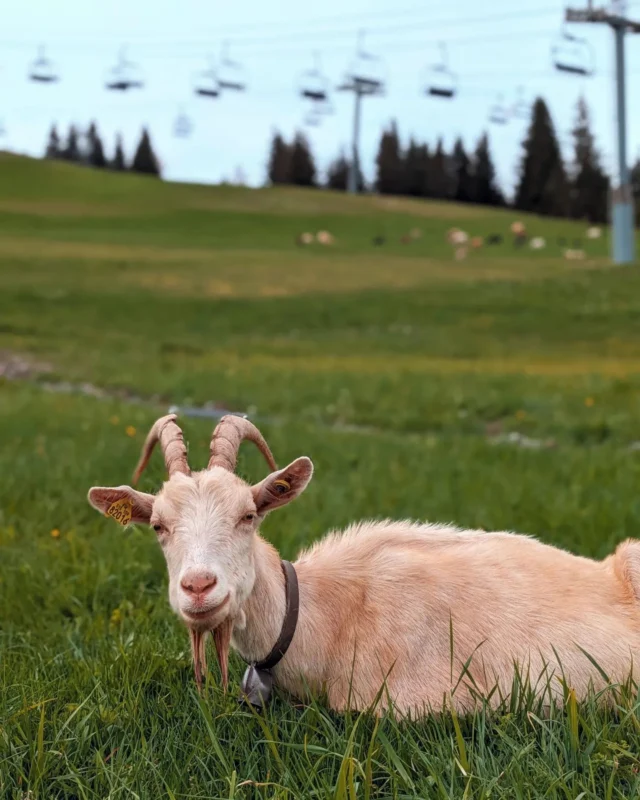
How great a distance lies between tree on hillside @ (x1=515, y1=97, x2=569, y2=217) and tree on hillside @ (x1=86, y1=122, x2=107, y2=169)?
61171mm

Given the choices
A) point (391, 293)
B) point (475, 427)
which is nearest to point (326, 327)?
point (391, 293)

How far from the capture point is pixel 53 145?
136750 millimetres

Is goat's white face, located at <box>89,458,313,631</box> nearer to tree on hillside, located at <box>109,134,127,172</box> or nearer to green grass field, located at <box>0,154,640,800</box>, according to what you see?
green grass field, located at <box>0,154,640,800</box>

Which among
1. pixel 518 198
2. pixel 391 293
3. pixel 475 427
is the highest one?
pixel 518 198

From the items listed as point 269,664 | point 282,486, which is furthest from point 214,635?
point 282,486

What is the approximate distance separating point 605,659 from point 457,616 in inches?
20.3

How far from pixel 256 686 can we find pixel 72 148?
13998 centimetres

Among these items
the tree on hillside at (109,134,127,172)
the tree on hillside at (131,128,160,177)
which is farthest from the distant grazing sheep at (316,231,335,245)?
the tree on hillside at (109,134,127,172)

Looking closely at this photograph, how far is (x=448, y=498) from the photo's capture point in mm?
6633

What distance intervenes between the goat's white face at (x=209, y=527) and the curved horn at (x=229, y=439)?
12cm

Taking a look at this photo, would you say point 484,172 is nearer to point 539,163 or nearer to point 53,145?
point 539,163

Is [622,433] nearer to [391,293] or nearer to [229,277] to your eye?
[391,293]

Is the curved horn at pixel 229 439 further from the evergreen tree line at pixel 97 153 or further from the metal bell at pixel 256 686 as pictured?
the evergreen tree line at pixel 97 153

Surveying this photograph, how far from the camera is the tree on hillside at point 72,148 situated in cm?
13200
